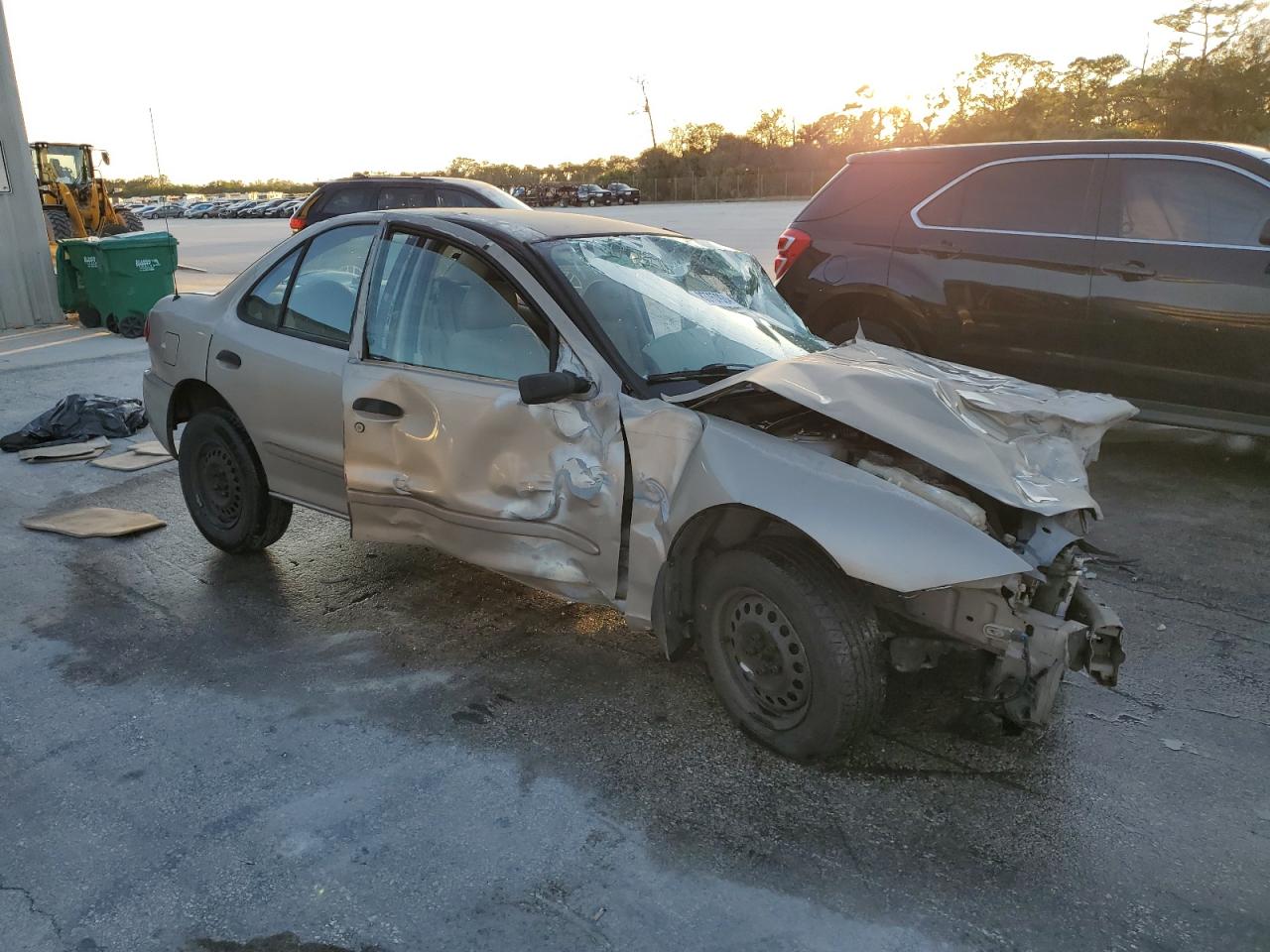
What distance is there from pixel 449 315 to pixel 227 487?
1.72 metres

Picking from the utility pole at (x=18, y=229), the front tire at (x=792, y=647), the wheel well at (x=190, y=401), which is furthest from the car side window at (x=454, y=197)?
the front tire at (x=792, y=647)

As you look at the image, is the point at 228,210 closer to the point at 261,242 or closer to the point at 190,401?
the point at 261,242

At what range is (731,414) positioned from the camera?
3199 mm

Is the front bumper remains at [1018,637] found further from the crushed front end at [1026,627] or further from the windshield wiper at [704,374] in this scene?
the windshield wiper at [704,374]

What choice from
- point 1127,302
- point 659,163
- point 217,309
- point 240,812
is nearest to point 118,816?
point 240,812

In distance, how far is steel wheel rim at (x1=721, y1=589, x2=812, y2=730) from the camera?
117 inches

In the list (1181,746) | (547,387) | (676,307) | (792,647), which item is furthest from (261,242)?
(1181,746)

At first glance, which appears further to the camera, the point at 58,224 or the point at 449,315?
the point at 58,224

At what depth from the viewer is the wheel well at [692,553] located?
3.08 meters

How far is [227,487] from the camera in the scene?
15.5 ft

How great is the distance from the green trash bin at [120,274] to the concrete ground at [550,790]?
8721 millimetres

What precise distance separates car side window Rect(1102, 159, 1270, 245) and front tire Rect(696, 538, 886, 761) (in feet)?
13.1

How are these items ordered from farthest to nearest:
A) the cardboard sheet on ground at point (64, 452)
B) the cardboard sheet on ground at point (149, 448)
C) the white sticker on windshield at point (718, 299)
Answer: the cardboard sheet on ground at point (149, 448) < the cardboard sheet on ground at point (64, 452) < the white sticker on windshield at point (718, 299)

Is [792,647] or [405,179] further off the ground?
[405,179]
